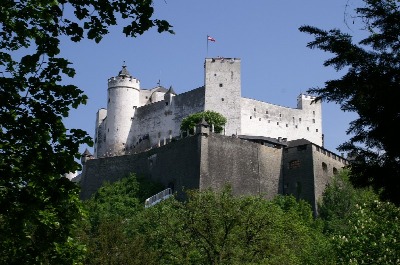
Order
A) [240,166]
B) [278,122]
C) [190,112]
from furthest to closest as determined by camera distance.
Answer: [278,122] → [190,112] → [240,166]

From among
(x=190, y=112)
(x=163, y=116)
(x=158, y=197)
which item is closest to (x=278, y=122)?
(x=190, y=112)

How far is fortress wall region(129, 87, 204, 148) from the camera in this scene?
84.5m

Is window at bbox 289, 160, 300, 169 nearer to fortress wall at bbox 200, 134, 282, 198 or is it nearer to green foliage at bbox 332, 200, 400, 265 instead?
fortress wall at bbox 200, 134, 282, 198

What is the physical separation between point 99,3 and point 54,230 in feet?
14.1

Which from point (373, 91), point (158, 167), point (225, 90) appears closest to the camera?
point (373, 91)

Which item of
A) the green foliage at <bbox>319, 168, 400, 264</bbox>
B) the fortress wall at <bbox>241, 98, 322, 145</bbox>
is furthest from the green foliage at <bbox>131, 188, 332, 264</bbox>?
the fortress wall at <bbox>241, 98, 322, 145</bbox>

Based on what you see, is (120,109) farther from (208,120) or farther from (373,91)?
(373,91)

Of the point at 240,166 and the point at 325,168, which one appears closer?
the point at 240,166

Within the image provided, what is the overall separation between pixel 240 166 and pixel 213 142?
3446mm

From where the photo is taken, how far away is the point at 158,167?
232ft

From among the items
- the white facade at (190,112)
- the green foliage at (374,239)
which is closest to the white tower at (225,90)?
the white facade at (190,112)

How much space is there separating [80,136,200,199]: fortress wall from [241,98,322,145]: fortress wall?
15.4 m

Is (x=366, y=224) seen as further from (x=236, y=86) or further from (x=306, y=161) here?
(x=236, y=86)

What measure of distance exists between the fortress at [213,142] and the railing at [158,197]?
1.23 meters
